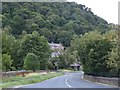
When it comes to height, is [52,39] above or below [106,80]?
above

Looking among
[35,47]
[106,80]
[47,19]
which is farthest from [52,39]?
[106,80]

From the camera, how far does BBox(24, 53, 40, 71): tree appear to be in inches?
2677

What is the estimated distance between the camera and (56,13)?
351 ft

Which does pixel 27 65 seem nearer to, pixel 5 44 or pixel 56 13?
pixel 5 44

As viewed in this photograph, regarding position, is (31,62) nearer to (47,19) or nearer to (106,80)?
(47,19)

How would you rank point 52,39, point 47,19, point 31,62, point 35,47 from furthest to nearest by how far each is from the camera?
point 52,39, point 47,19, point 35,47, point 31,62

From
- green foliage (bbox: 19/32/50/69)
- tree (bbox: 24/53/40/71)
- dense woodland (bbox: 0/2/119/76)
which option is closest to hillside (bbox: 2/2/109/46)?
dense woodland (bbox: 0/2/119/76)

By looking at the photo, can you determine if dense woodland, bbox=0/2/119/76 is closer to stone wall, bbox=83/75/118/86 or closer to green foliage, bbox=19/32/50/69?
green foliage, bbox=19/32/50/69

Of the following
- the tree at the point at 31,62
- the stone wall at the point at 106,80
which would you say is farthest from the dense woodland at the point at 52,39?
the stone wall at the point at 106,80

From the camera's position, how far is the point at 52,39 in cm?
13200

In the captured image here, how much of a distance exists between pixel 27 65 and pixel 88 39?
2447 centimetres

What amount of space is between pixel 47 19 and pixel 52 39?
34599mm

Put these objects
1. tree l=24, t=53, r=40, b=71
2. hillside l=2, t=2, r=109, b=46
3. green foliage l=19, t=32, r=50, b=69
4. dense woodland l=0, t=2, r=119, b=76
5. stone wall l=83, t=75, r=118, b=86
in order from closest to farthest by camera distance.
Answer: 1. stone wall l=83, t=75, r=118, b=86
2. dense woodland l=0, t=2, r=119, b=76
3. tree l=24, t=53, r=40, b=71
4. green foliage l=19, t=32, r=50, b=69
5. hillside l=2, t=2, r=109, b=46

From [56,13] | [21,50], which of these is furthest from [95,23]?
[21,50]
